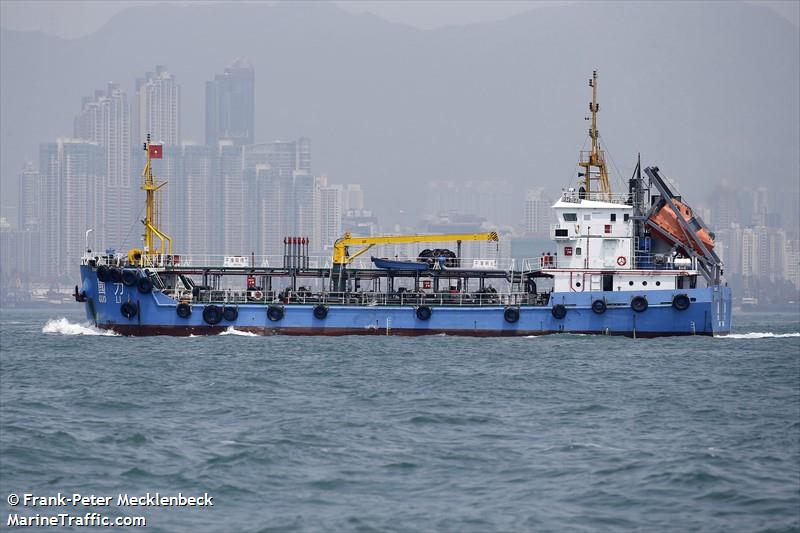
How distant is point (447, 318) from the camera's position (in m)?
54.6

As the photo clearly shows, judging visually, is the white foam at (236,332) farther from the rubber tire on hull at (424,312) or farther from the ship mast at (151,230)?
the rubber tire on hull at (424,312)

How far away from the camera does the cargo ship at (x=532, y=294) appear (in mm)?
53938

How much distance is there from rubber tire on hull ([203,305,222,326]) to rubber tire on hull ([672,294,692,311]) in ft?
62.1

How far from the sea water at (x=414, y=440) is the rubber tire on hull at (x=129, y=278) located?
397 inches

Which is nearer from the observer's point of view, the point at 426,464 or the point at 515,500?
the point at 515,500

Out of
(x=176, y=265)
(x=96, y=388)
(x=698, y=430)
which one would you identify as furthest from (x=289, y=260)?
(x=698, y=430)

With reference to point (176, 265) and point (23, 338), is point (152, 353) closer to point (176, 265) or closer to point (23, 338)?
point (176, 265)

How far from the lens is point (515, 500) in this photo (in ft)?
74.4

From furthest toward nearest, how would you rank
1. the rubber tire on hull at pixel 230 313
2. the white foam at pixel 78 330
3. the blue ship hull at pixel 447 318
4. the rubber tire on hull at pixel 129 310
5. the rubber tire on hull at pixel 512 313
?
the white foam at pixel 78 330
the rubber tire on hull at pixel 230 313
the rubber tire on hull at pixel 129 310
the rubber tire on hull at pixel 512 313
the blue ship hull at pixel 447 318

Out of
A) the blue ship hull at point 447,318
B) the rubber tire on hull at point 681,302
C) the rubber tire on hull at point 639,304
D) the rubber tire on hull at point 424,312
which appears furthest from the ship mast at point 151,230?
the rubber tire on hull at point 681,302

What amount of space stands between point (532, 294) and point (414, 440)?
29122mm

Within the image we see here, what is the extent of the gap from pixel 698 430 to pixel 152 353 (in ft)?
78.3

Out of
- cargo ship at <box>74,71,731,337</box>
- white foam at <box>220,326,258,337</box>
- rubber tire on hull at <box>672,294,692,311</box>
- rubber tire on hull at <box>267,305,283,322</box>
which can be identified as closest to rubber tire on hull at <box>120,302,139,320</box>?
cargo ship at <box>74,71,731,337</box>

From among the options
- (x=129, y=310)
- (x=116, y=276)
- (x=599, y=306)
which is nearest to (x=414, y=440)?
(x=599, y=306)
